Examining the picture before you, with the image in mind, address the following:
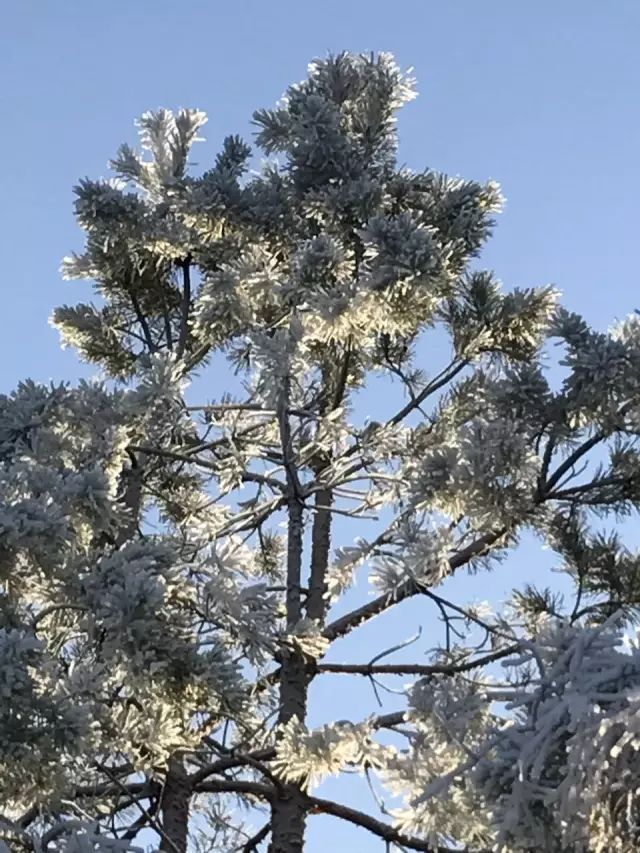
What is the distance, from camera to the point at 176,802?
257 inches

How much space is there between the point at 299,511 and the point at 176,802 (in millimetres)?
1950

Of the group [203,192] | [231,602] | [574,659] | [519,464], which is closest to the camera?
[574,659]

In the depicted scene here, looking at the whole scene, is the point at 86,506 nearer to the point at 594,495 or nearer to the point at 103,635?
the point at 103,635

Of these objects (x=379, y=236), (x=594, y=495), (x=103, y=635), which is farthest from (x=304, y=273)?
(x=103, y=635)

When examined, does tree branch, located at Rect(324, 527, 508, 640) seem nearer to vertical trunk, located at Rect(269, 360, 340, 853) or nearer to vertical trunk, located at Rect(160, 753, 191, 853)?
vertical trunk, located at Rect(269, 360, 340, 853)

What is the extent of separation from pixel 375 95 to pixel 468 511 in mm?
3600

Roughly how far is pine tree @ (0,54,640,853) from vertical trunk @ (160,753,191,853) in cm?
2

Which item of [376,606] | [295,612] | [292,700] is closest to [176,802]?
[292,700]

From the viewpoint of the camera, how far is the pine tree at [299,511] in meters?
4.28

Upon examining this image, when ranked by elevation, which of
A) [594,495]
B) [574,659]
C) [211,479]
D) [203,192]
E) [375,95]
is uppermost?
[375,95]

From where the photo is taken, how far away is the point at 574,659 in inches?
129

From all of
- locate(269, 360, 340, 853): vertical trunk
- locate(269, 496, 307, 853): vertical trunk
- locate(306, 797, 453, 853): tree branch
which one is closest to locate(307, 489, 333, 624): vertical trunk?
locate(269, 360, 340, 853): vertical trunk

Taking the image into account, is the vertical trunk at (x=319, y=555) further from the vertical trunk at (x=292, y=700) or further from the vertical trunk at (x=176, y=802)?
the vertical trunk at (x=176, y=802)

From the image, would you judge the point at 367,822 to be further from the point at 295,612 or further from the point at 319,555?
the point at 319,555
